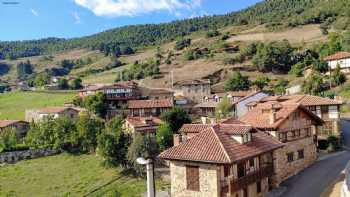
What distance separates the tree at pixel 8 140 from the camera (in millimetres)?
75606

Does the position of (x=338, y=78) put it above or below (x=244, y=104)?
above

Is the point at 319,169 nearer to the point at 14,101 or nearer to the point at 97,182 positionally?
the point at 97,182

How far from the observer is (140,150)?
2327 inches

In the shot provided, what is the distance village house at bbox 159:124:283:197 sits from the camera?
31359 millimetres

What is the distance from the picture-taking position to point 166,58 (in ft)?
469

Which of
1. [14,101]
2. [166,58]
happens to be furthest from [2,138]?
[166,58]

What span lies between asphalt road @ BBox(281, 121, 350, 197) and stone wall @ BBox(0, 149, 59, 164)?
46078mm

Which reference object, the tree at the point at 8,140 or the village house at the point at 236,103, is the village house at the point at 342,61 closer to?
the village house at the point at 236,103

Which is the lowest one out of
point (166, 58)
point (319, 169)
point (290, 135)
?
point (319, 169)

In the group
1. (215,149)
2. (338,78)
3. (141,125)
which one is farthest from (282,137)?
(338,78)

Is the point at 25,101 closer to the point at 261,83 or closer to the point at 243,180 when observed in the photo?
the point at 261,83

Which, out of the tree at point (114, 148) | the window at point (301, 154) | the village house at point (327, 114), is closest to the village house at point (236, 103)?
the tree at point (114, 148)

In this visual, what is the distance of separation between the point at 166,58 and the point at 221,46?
1762 centimetres

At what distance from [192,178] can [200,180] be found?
2.37 feet
